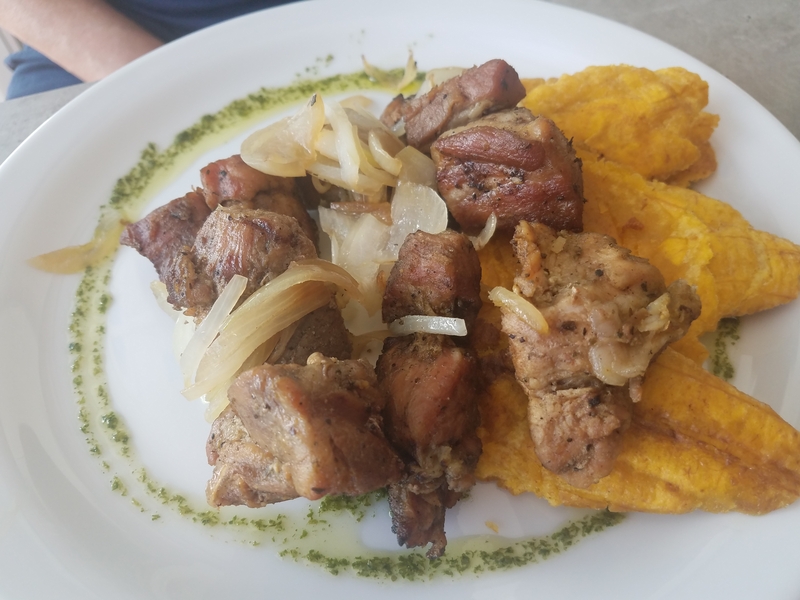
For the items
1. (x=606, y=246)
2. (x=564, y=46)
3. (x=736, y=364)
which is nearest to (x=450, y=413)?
(x=606, y=246)

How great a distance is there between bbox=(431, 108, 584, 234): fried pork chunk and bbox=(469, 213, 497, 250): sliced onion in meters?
0.02

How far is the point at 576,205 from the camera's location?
2389 millimetres

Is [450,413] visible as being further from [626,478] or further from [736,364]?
[736,364]

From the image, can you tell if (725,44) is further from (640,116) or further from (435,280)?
(435,280)

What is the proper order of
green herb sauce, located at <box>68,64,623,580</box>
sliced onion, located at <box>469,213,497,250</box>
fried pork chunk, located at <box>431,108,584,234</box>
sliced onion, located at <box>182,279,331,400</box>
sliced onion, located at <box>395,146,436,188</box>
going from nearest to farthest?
sliced onion, located at <box>182,279,331,400</box> < green herb sauce, located at <box>68,64,623,580</box> < fried pork chunk, located at <box>431,108,584,234</box> < sliced onion, located at <box>469,213,497,250</box> < sliced onion, located at <box>395,146,436,188</box>

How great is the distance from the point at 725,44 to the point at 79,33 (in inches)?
200

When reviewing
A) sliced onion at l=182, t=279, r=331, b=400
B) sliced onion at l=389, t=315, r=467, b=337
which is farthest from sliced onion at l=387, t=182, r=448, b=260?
sliced onion at l=182, t=279, r=331, b=400

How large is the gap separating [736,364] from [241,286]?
2.13 metres

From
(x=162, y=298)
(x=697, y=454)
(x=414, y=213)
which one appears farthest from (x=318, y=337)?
(x=697, y=454)

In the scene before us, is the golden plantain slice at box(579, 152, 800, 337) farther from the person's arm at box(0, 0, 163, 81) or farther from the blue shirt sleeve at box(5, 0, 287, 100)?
the person's arm at box(0, 0, 163, 81)

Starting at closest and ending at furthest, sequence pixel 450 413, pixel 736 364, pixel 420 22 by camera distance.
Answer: pixel 450 413 → pixel 736 364 → pixel 420 22

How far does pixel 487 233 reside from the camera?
249 centimetres

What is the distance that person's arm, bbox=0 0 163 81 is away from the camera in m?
4.48

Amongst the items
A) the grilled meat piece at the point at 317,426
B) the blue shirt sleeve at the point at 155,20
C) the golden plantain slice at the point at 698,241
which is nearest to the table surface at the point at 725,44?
the blue shirt sleeve at the point at 155,20
